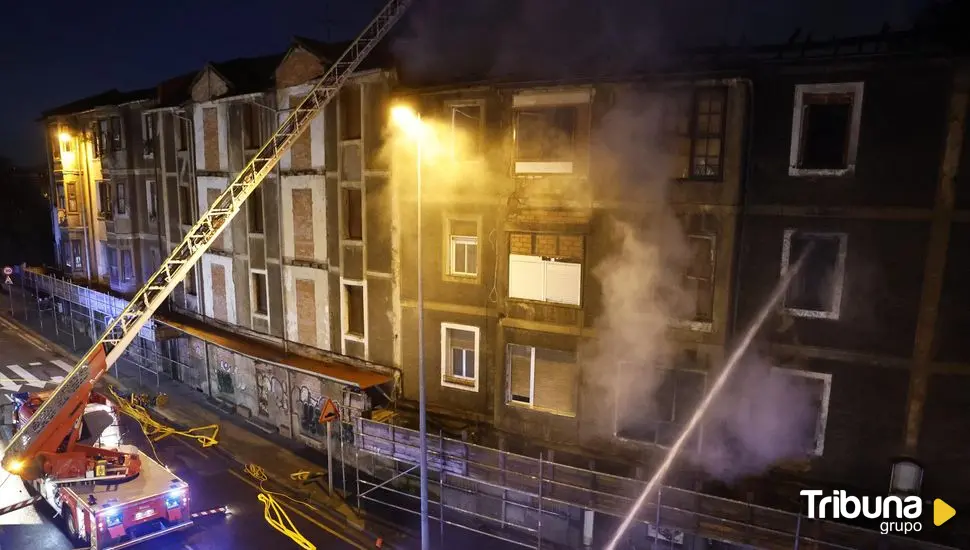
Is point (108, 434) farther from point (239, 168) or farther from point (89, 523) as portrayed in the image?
point (239, 168)

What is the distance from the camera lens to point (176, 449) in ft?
63.5

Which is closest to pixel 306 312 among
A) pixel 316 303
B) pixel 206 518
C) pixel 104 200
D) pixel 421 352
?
pixel 316 303

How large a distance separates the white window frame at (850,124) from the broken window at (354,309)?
12.9m

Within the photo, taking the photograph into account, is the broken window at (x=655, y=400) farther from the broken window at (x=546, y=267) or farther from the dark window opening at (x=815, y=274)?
the dark window opening at (x=815, y=274)

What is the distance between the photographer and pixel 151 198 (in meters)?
28.1

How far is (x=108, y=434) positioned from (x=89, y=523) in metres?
3.87

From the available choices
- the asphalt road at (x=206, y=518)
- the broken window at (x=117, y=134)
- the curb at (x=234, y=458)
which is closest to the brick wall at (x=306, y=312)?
the curb at (x=234, y=458)

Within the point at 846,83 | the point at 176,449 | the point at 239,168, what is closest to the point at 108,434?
the point at 176,449

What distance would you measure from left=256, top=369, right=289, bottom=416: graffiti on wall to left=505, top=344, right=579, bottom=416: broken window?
9371 mm

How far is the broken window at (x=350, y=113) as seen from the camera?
58.0 feet

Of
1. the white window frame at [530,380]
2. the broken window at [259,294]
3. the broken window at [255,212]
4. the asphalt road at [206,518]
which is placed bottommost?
the asphalt road at [206,518]

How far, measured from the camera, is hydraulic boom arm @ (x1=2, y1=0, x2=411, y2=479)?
44.0 feet

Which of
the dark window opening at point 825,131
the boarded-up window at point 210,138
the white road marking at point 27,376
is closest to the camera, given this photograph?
the dark window opening at point 825,131

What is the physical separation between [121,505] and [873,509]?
658 inches
